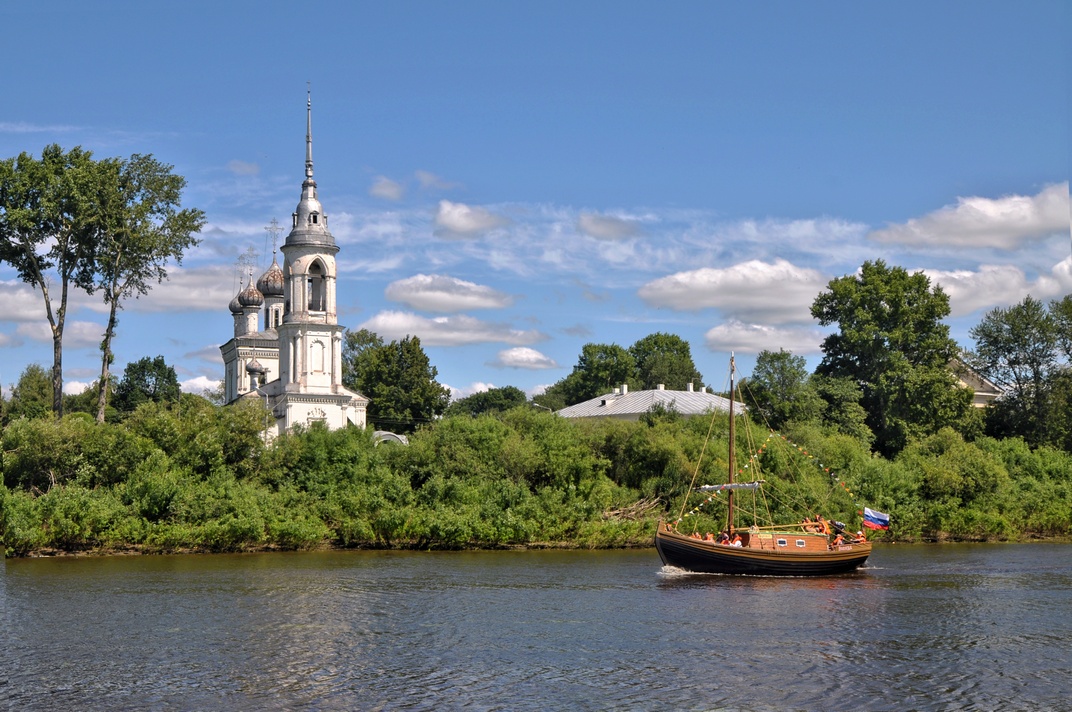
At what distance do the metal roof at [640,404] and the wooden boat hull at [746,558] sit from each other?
3640 cm

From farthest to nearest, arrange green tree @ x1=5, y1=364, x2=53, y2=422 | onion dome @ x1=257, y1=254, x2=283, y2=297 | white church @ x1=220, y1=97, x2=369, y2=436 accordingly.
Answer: green tree @ x1=5, y1=364, x2=53, y2=422 < onion dome @ x1=257, y1=254, x2=283, y2=297 < white church @ x1=220, y1=97, x2=369, y2=436

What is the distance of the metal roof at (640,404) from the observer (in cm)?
8406

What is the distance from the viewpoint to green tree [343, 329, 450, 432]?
3922 inches

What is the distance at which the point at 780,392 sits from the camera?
77.1 meters

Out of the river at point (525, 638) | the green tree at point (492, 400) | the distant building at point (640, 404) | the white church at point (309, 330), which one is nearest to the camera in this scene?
the river at point (525, 638)

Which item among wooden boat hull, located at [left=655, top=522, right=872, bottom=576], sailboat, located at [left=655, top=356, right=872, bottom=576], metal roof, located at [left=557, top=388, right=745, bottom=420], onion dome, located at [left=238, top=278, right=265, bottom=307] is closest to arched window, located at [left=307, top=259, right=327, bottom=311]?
metal roof, located at [left=557, top=388, right=745, bottom=420]

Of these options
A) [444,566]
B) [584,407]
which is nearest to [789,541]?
[444,566]

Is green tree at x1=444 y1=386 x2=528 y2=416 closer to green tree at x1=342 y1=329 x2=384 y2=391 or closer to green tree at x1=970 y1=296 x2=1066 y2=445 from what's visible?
green tree at x1=342 y1=329 x2=384 y2=391

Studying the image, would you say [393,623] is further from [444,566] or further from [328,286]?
[328,286]

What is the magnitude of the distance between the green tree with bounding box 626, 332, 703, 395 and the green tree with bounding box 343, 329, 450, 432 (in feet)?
75.2

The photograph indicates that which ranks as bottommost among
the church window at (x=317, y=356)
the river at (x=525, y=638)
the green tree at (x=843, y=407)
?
the river at (x=525, y=638)

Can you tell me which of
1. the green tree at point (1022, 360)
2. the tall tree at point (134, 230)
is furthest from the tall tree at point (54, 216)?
the green tree at point (1022, 360)

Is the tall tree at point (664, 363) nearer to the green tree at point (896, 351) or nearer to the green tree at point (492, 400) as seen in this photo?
the green tree at point (492, 400)

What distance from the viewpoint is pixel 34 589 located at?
38.8m
